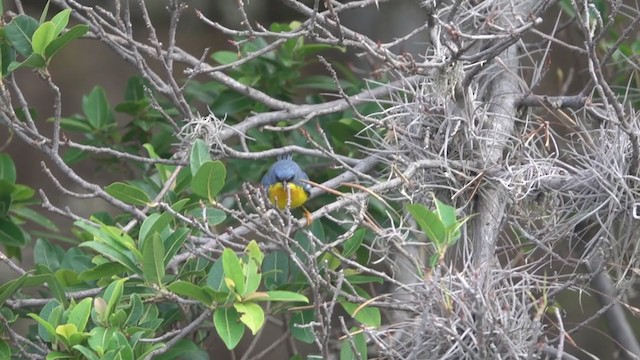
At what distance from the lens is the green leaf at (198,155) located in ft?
9.21

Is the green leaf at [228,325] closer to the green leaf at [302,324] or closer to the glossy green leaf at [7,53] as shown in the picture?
the green leaf at [302,324]

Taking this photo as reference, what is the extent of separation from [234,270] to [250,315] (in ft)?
0.39

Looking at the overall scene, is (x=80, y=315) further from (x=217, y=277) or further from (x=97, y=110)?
(x=97, y=110)

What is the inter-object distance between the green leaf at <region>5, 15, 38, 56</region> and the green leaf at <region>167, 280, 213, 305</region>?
96 centimetres

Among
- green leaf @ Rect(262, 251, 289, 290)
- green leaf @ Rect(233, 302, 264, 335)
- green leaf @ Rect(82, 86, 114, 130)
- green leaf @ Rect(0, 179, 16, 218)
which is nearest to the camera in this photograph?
green leaf @ Rect(233, 302, 264, 335)

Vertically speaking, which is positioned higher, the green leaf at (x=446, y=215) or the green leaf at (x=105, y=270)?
the green leaf at (x=446, y=215)

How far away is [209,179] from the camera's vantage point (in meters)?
2.72

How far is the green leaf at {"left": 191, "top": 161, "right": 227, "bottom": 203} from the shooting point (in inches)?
106

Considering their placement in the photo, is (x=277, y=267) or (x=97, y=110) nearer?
(x=277, y=267)

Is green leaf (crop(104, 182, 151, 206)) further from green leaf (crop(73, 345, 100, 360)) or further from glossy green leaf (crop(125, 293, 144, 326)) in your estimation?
green leaf (crop(73, 345, 100, 360))

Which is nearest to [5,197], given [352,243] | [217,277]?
[217,277]

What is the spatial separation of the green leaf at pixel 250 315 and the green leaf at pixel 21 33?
1.11 m

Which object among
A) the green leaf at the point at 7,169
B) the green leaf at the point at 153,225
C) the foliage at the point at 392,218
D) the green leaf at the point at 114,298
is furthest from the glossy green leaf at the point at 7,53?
the green leaf at the point at 114,298

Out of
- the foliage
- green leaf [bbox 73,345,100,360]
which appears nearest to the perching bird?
the foliage
